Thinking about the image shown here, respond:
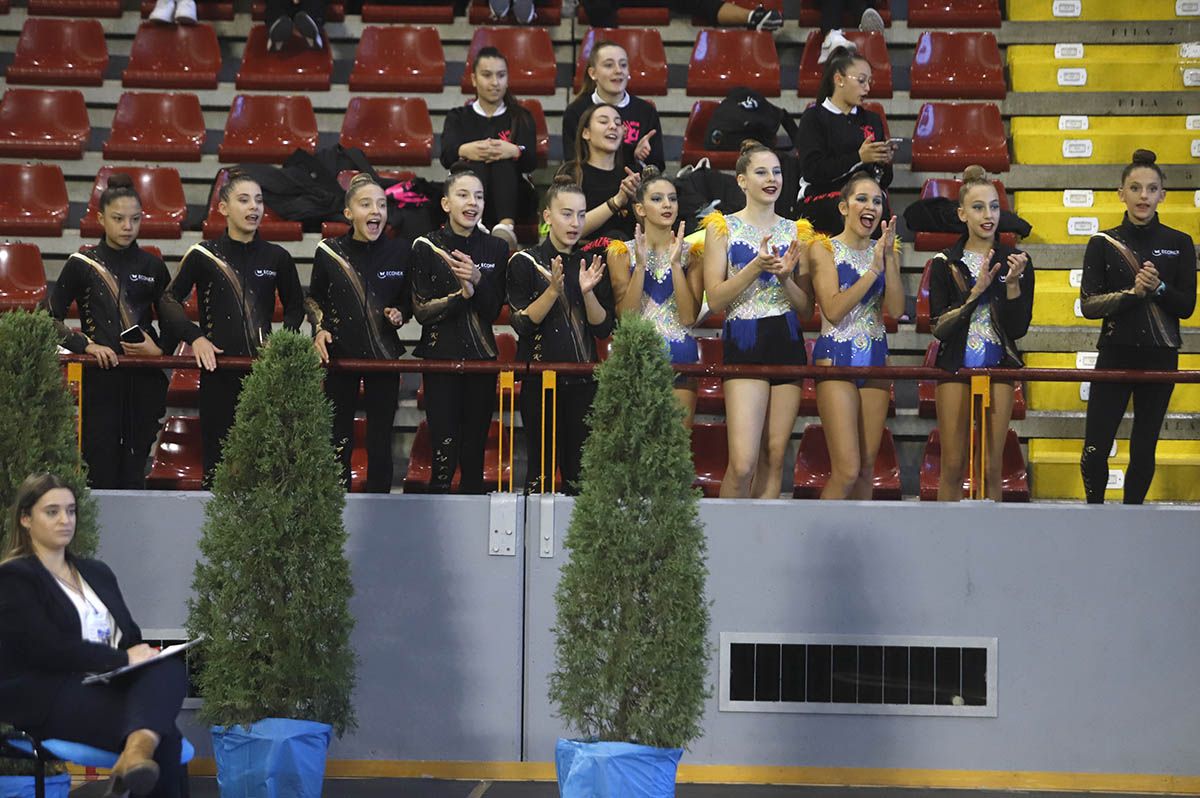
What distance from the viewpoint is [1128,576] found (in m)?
5.71

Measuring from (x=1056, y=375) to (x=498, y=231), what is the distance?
269 cm

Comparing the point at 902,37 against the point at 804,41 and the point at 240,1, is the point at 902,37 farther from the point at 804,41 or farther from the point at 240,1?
the point at 240,1

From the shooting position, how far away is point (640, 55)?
29.8 ft

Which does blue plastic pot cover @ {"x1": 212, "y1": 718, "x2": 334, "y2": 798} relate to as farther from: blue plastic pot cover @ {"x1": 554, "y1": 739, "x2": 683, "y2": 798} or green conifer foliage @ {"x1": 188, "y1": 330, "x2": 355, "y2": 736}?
blue plastic pot cover @ {"x1": 554, "y1": 739, "x2": 683, "y2": 798}

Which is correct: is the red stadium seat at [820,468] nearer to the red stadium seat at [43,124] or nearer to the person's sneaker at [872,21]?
the person's sneaker at [872,21]

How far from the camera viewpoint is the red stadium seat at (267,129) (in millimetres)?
8703

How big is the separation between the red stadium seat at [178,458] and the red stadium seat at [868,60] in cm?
385

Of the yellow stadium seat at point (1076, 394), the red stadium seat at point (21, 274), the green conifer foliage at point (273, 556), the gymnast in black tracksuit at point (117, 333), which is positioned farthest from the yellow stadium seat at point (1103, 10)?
the green conifer foliage at point (273, 556)

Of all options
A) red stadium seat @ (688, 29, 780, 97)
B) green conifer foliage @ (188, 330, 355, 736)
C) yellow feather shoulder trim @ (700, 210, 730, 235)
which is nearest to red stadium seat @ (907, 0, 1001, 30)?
red stadium seat @ (688, 29, 780, 97)

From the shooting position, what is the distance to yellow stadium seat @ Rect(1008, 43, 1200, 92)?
8.98m

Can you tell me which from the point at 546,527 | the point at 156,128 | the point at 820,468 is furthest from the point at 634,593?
the point at 156,128

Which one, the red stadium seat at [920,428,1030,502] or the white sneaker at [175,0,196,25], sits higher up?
the white sneaker at [175,0,196,25]

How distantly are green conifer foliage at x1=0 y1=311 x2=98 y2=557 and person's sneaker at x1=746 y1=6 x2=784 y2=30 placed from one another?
501cm

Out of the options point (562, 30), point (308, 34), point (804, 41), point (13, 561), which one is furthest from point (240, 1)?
point (13, 561)
